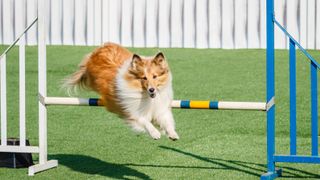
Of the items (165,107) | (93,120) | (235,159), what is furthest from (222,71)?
(165,107)

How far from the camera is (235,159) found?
7828 millimetres

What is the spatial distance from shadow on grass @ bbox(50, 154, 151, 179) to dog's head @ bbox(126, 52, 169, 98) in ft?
2.58

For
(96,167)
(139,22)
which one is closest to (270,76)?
(96,167)

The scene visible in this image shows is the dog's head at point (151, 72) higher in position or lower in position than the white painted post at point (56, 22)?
lower

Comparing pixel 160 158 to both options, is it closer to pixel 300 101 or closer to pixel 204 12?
pixel 300 101

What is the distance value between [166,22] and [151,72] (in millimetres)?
8053

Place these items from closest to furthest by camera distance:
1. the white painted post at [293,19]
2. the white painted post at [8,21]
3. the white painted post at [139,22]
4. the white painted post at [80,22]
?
the white painted post at [293,19] < the white painted post at [139,22] < the white painted post at [80,22] < the white painted post at [8,21]

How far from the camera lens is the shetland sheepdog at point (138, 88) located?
6.73 meters

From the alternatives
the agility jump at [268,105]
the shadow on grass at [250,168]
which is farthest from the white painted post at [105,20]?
the agility jump at [268,105]

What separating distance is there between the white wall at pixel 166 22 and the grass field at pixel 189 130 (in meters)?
0.47

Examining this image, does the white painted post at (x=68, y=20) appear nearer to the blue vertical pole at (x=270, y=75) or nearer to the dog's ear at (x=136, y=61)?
the dog's ear at (x=136, y=61)

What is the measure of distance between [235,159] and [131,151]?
1016 millimetres

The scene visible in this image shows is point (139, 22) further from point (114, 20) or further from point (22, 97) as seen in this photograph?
point (22, 97)

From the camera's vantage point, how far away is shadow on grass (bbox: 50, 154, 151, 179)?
721 cm
